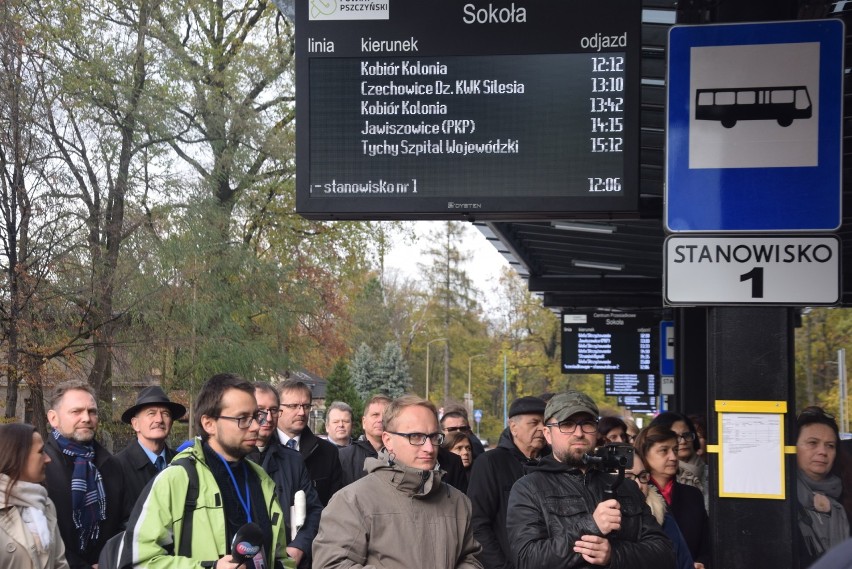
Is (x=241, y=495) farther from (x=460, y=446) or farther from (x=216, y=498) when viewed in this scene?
(x=460, y=446)

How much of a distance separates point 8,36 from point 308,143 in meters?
14.8

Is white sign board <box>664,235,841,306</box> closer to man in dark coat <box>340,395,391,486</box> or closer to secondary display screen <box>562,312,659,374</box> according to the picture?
man in dark coat <box>340,395,391,486</box>

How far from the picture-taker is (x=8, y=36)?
2070 centimetres

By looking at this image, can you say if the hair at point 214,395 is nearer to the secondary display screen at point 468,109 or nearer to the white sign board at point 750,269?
the white sign board at point 750,269

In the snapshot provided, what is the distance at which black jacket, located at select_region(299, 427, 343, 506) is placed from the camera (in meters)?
8.51

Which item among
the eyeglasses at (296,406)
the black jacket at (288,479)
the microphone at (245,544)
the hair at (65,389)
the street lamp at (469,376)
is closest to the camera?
the microphone at (245,544)

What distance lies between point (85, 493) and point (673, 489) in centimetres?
359

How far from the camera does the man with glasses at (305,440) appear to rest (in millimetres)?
8500

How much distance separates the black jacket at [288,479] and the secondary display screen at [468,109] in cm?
162

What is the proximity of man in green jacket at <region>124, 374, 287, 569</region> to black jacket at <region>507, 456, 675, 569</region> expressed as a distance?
3.62 feet

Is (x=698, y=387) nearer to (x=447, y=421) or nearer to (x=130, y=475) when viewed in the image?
(x=447, y=421)

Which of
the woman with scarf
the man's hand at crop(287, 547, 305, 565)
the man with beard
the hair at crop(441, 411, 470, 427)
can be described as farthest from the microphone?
the hair at crop(441, 411, 470, 427)

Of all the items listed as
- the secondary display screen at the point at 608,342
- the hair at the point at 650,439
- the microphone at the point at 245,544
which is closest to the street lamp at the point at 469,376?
the secondary display screen at the point at 608,342

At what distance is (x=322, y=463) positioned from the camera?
860cm
